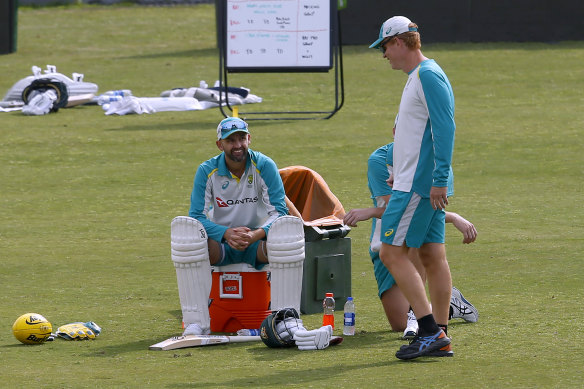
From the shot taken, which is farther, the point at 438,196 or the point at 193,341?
the point at 193,341

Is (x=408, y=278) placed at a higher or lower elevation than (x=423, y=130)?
lower

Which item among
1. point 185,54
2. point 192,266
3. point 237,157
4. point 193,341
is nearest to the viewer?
point 193,341

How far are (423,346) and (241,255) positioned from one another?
5.11 ft

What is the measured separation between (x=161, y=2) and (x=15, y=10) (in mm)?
11818

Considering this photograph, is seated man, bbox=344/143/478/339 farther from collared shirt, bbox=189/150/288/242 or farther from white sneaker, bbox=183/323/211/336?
white sneaker, bbox=183/323/211/336

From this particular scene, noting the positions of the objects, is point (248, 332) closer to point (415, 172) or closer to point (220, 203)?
point (220, 203)

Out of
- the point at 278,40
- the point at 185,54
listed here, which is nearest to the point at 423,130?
the point at 278,40

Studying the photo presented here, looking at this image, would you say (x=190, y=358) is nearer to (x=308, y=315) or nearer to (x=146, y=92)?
(x=308, y=315)

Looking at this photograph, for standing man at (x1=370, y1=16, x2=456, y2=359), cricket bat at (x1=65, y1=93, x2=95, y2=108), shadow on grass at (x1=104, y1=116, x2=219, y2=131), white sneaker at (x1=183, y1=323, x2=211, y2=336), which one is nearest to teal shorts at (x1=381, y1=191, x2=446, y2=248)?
standing man at (x1=370, y1=16, x2=456, y2=359)

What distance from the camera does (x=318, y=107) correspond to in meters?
18.5

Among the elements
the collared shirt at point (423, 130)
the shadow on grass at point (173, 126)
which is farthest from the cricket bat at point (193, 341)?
the shadow on grass at point (173, 126)

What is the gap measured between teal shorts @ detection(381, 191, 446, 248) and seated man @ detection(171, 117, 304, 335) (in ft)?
2.94

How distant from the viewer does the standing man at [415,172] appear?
6.17m

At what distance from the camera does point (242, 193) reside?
739cm
